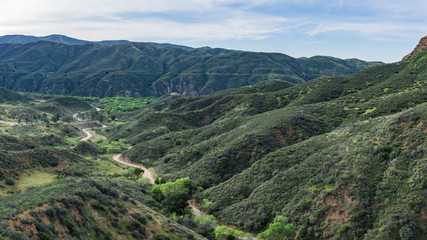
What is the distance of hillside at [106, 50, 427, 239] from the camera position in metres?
37.2

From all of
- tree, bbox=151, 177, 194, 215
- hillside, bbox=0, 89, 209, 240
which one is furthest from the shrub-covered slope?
tree, bbox=151, 177, 194, 215

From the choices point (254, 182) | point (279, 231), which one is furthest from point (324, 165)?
point (279, 231)

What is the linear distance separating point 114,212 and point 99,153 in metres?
78.9

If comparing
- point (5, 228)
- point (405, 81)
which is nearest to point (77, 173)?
point (5, 228)

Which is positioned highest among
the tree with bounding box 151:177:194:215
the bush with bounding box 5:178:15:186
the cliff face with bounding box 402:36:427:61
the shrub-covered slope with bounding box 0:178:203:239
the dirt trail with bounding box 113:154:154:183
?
the cliff face with bounding box 402:36:427:61

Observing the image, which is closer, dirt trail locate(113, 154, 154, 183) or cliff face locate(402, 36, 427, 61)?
dirt trail locate(113, 154, 154, 183)

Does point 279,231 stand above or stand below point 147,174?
above

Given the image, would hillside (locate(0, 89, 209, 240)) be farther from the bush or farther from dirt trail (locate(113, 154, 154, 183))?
dirt trail (locate(113, 154, 154, 183))

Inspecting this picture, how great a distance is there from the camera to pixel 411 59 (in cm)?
12031

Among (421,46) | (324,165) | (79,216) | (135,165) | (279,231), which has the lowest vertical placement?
(135,165)

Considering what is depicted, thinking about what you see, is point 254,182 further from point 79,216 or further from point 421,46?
point 421,46

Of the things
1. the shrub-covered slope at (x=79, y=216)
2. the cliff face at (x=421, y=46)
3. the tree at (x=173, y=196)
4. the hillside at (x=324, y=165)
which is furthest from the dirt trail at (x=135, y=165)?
the cliff face at (x=421, y=46)

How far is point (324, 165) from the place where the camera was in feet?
164

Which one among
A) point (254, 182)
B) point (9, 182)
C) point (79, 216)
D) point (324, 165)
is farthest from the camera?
point (254, 182)
